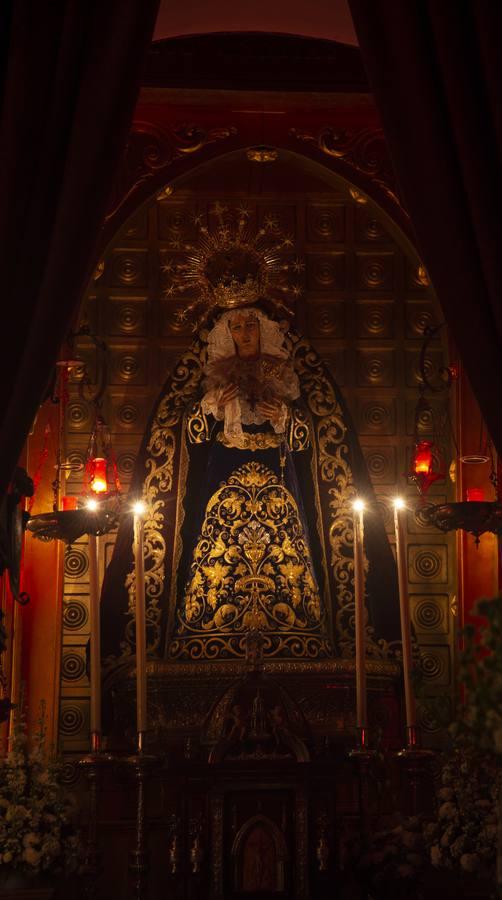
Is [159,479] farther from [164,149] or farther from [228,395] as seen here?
[164,149]

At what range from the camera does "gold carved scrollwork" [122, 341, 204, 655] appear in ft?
18.4

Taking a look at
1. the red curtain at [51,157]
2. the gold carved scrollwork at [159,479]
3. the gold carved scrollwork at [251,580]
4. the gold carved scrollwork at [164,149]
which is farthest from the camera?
the gold carved scrollwork at [164,149]

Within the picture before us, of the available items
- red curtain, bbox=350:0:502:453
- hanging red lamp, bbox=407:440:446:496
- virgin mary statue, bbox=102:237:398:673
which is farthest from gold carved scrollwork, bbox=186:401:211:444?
red curtain, bbox=350:0:502:453

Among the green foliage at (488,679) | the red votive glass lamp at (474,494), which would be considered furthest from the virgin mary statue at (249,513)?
Answer: the green foliage at (488,679)

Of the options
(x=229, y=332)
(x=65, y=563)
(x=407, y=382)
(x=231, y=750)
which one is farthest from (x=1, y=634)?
(x=407, y=382)

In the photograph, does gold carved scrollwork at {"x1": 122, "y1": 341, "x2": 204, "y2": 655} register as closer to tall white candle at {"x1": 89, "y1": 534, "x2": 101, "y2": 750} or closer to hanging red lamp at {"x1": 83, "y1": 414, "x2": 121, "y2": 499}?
hanging red lamp at {"x1": 83, "y1": 414, "x2": 121, "y2": 499}

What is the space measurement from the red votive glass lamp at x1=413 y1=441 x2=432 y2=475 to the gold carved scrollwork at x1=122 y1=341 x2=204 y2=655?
1082 millimetres

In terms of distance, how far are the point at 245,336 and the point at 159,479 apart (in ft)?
2.54

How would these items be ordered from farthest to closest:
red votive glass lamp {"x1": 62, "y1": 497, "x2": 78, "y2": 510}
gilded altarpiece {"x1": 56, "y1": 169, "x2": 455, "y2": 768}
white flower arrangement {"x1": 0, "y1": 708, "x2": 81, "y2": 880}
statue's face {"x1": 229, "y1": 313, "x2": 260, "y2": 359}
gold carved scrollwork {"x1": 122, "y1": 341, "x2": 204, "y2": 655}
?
gilded altarpiece {"x1": 56, "y1": 169, "x2": 455, "y2": 768}
statue's face {"x1": 229, "y1": 313, "x2": 260, "y2": 359}
red votive glass lamp {"x1": 62, "y1": 497, "x2": 78, "y2": 510}
gold carved scrollwork {"x1": 122, "y1": 341, "x2": 204, "y2": 655}
white flower arrangement {"x1": 0, "y1": 708, "x2": 81, "y2": 880}

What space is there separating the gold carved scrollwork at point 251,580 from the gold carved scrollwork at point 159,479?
0.17 meters

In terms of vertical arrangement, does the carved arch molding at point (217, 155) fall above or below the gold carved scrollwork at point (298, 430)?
above

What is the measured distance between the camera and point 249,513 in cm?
572

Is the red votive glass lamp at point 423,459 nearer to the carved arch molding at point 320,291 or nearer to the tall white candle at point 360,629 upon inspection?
the carved arch molding at point 320,291

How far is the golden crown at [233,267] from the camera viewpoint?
6.05 m
